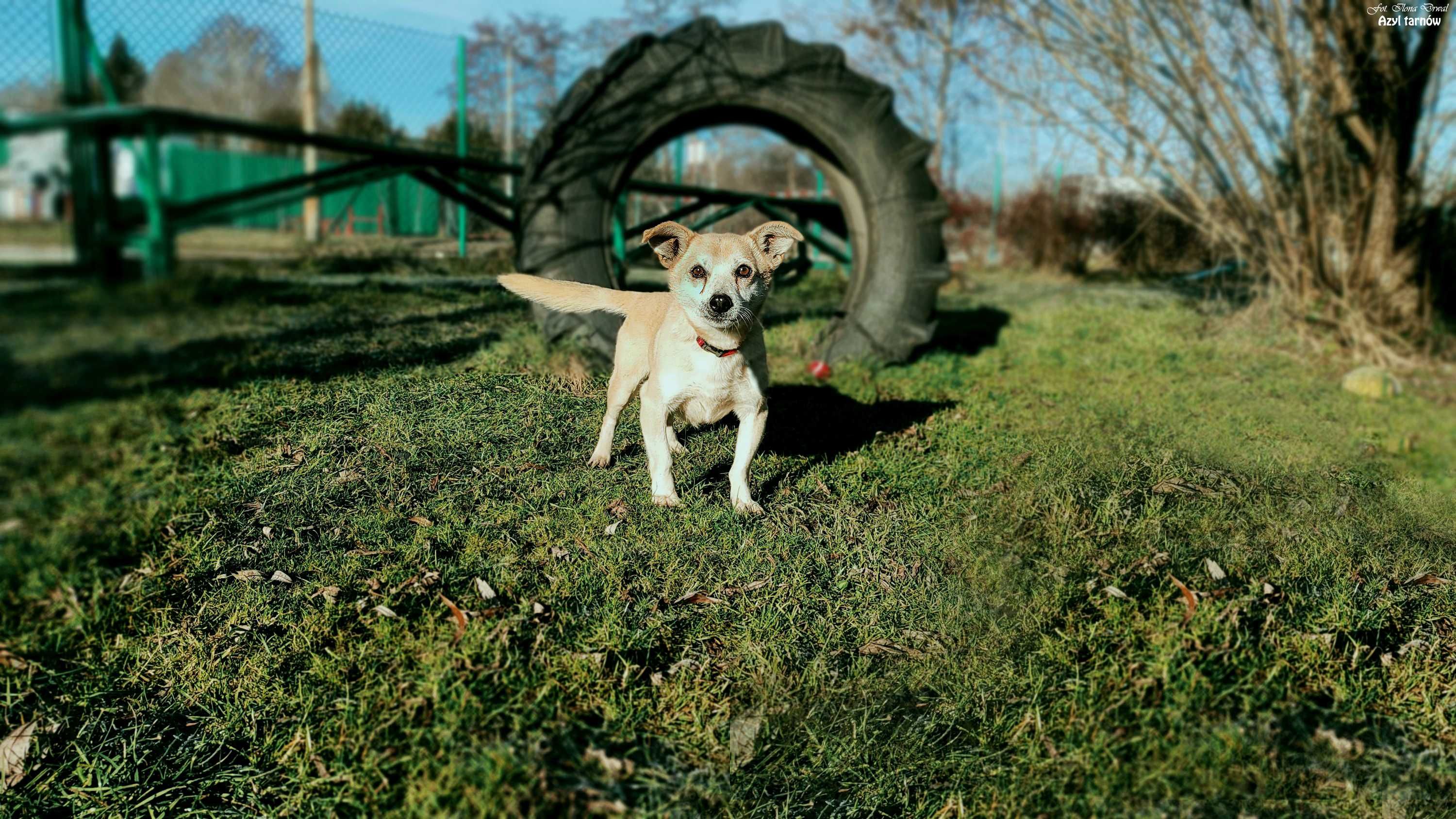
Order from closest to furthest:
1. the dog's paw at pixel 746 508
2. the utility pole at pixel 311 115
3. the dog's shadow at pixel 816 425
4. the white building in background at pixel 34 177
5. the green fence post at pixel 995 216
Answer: the white building in background at pixel 34 177 < the utility pole at pixel 311 115 < the dog's paw at pixel 746 508 < the dog's shadow at pixel 816 425 < the green fence post at pixel 995 216

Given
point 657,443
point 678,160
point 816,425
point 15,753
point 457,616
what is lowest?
point 15,753

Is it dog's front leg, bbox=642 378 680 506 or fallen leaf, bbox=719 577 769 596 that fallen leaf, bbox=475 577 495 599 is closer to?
dog's front leg, bbox=642 378 680 506

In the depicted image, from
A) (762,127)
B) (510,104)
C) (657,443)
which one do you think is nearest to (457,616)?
(657,443)

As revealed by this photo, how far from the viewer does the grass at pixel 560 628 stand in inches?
73.2

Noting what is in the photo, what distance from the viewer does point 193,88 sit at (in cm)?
156

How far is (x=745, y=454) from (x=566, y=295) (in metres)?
0.71

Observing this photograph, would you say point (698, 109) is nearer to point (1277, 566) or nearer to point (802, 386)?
point (802, 386)

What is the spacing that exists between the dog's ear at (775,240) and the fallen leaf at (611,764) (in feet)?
4.45

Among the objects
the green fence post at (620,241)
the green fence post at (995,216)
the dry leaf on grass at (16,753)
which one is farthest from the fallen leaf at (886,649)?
the green fence post at (995,216)

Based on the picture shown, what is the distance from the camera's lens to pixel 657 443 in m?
2.35

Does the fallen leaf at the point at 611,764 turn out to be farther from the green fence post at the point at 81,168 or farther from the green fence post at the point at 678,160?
the green fence post at the point at 678,160

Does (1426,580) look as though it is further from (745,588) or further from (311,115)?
(311,115)

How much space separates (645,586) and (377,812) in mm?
814

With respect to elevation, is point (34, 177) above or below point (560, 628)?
above
